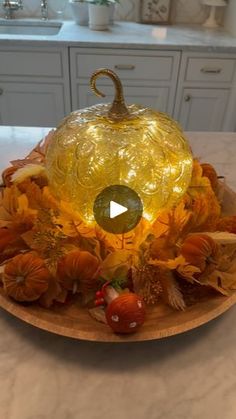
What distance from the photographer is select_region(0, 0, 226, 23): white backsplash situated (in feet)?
6.97

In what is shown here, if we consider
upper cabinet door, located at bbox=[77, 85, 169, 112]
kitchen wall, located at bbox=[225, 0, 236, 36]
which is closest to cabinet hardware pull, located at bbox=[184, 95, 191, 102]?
upper cabinet door, located at bbox=[77, 85, 169, 112]

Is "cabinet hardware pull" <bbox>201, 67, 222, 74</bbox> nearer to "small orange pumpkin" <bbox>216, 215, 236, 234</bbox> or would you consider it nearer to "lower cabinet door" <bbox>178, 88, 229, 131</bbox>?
"lower cabinet door" <bbox>178, 88, 229, 131</bbox>

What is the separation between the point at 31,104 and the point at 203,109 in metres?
0.97

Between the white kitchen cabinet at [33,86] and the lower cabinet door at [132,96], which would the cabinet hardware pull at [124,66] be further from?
the white kitchen cabinet at [33,86]

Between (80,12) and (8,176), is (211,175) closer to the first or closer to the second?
(8,176)

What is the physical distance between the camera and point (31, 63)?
1.78 meters

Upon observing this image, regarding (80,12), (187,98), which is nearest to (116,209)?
(187,98)

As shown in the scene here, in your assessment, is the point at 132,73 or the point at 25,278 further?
the point at 132,73

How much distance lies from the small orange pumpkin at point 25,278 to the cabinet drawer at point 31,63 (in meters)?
1.51

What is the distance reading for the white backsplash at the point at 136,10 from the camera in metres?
2.12

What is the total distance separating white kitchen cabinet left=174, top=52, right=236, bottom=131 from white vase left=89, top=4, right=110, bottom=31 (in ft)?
1.64

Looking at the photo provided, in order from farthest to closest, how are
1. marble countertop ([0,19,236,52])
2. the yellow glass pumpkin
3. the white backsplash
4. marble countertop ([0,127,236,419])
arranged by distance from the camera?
1. the white backsplash
2. marble countertop ([0,19,236,52])
3. the yellow glass pumpkin
4. marble countertop ([0,127,236,419])

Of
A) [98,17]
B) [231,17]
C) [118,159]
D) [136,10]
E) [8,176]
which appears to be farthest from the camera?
[136,10]

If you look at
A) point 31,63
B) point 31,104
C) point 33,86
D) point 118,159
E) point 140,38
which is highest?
point 118,159
